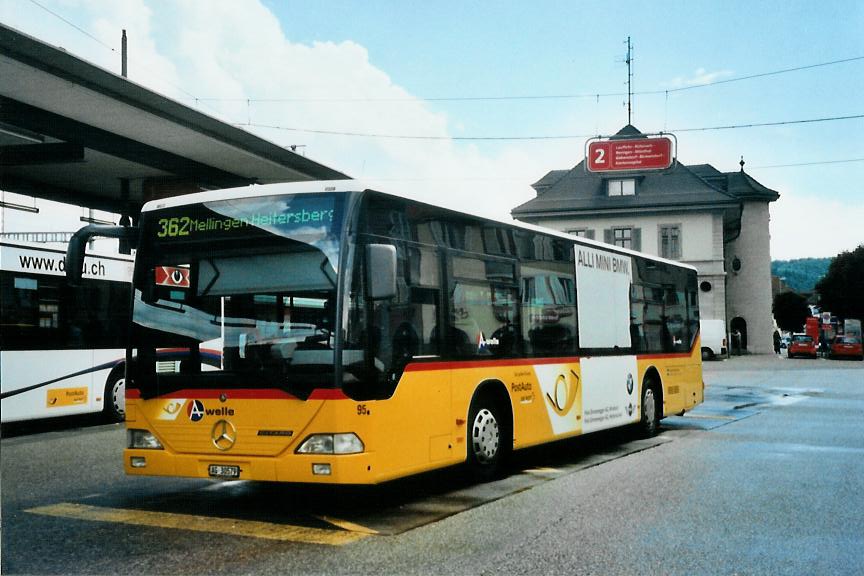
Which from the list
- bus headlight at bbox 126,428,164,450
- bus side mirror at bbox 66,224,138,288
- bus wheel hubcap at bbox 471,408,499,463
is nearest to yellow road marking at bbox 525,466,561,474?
bus wheel hubcap at bbox 471,408,499,463

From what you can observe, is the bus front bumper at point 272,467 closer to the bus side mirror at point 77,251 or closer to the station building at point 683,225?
the bus side mirror at point 77,251

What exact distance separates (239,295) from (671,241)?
6167 cm

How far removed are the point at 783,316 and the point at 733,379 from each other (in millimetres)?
98199

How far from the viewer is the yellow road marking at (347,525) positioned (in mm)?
7230

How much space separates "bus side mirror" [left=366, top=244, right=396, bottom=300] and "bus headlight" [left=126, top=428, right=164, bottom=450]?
7.65 feet

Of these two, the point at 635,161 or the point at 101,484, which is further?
the point at 635,161

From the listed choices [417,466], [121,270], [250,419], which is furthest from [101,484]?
[121,270]

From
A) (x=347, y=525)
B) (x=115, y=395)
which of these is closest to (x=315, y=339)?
(x=347, y=525)

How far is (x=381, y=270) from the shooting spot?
7469 millimetres

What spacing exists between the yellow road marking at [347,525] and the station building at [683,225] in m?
55.0

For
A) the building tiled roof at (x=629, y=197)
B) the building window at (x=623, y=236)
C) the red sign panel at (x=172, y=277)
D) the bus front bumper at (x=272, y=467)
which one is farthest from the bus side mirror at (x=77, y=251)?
the building window at (x=623, y=236)

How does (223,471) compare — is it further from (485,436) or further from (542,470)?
(542,470)

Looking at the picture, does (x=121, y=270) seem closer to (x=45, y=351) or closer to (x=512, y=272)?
(x=45, y=351)

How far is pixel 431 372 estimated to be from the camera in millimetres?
8438
